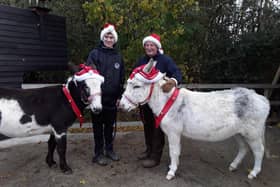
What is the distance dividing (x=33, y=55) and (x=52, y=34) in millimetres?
791

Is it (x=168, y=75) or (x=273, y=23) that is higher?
(x=273, y=23)

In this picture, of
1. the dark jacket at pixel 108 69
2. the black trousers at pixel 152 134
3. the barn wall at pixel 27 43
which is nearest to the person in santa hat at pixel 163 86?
the black trousers at pixel 152 134

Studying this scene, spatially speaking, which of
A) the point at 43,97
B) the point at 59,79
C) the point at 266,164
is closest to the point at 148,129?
the point at 43,97

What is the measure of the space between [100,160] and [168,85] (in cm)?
179

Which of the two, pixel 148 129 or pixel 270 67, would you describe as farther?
pixel 270 67

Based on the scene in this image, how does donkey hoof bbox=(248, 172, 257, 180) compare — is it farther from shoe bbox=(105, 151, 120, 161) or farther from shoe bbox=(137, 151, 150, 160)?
shoe bbox=(105, 151, 120, 161)

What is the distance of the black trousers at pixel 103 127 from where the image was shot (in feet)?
13.8

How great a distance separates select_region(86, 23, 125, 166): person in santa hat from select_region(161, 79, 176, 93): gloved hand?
2.75ft

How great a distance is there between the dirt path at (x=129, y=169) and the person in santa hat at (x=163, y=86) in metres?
0.19

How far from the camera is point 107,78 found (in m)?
3.96

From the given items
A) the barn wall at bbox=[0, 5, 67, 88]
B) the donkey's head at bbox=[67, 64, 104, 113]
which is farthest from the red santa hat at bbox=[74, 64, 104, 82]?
the barn wall at bbox=[0, 5, 67, 88]

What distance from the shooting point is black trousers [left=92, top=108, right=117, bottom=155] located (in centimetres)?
420

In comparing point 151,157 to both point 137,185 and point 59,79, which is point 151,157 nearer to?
point 137,185

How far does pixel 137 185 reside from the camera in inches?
144
